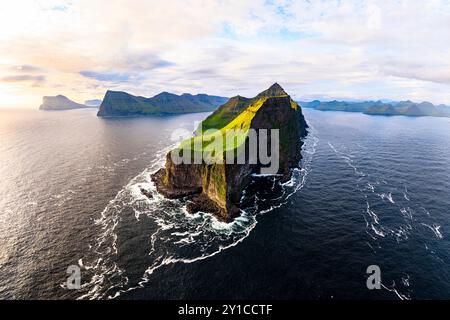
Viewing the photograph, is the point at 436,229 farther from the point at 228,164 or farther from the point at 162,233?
the point at 162,233

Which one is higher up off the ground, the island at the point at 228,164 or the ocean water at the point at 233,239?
the island at the point at 228,164

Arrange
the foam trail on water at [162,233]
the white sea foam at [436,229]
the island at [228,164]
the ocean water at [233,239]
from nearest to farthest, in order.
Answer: the ocean water at [233,239], the foam trail on water at [162,233], the white sea foam at [436,229], the island at [228,164]

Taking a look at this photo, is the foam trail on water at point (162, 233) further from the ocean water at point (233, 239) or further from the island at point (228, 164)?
the island at point (228, 164)

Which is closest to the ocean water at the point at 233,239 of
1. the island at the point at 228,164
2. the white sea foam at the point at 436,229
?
the white sea foam at the point at 436,229

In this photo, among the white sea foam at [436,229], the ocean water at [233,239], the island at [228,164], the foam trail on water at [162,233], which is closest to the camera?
the ocean water at [233,239]

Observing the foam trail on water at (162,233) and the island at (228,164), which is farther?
the island at (228,164)

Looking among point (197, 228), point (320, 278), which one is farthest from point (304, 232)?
point (197, 228)

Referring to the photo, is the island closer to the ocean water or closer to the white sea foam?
the ocean water
